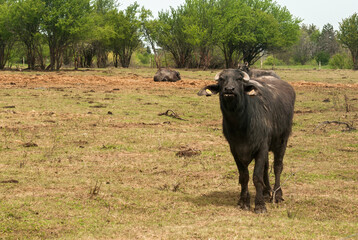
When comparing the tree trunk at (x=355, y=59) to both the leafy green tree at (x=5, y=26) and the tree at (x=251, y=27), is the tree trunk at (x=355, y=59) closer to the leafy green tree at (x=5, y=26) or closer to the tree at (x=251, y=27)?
the tree at (x=251, y=27)

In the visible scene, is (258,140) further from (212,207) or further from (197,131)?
(197,131)

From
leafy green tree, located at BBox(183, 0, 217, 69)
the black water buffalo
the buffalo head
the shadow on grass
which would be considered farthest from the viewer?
leafy green tree, located at BBox(183, 0, 217, 69)

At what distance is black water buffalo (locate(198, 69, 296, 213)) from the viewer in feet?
19.6

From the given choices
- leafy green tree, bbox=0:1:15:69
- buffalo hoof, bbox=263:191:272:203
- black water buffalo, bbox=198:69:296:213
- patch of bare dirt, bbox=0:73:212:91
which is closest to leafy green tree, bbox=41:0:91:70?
leafy green tree, bbox=0:1:15:69

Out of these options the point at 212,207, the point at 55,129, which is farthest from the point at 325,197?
the point at 55,129

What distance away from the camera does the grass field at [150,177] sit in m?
5.51

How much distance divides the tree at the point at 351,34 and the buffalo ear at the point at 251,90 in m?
54.7

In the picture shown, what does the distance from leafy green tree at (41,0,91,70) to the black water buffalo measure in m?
32.1

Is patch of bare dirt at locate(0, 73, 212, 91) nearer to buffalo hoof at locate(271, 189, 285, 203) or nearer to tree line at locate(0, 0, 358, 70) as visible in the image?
buffalo hoof at locate(271, 189, 285, 203)

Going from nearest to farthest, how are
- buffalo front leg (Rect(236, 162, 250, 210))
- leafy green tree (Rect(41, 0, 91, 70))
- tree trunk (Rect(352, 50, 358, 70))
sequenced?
buffalo front leg (Rect(236, 162, 250, 210)) → leafy green tree (Rect(41, 0, 91, 70)) → tree trunk (Rect(352, 50, 358, 70))

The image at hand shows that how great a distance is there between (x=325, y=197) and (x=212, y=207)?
1.83 metres

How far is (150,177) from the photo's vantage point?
8.00 metres

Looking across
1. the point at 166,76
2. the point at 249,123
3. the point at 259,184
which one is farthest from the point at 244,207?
the point at 166,76

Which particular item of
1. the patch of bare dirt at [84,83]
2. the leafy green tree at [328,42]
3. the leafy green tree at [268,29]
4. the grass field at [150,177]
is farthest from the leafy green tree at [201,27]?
the leafy green tree at [328,42]
